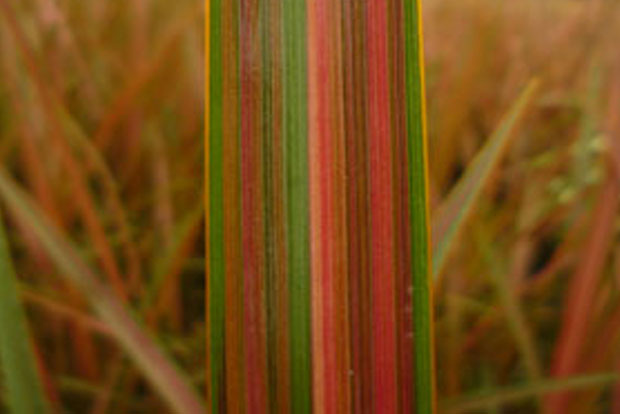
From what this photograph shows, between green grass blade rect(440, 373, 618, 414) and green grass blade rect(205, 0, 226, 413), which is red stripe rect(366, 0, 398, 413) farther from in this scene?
green grass blade rect(440, 373, 618, 414)

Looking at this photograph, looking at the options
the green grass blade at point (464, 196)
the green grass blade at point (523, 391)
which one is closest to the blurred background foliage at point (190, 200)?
the green grass blade at point (523, 391)

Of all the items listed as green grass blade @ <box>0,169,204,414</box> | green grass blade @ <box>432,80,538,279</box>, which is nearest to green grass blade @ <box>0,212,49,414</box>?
green grass blade @ <box>0,169,204,414</box>

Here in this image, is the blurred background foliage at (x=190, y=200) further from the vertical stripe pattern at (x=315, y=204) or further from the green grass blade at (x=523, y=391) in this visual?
the vertical stripe pattern at (x=315, y=204)

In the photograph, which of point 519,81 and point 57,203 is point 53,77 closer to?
point 57,203

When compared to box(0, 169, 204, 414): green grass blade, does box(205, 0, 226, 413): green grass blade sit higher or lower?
higher

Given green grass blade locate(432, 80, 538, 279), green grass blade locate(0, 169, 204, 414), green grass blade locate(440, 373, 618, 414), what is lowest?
green grass blade locate(440, 373, 618, 414)

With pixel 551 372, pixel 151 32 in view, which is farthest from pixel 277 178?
pixel 151 32

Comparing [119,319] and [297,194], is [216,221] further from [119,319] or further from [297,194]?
[119,319]

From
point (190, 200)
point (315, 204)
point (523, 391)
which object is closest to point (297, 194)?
point (315, 204)
